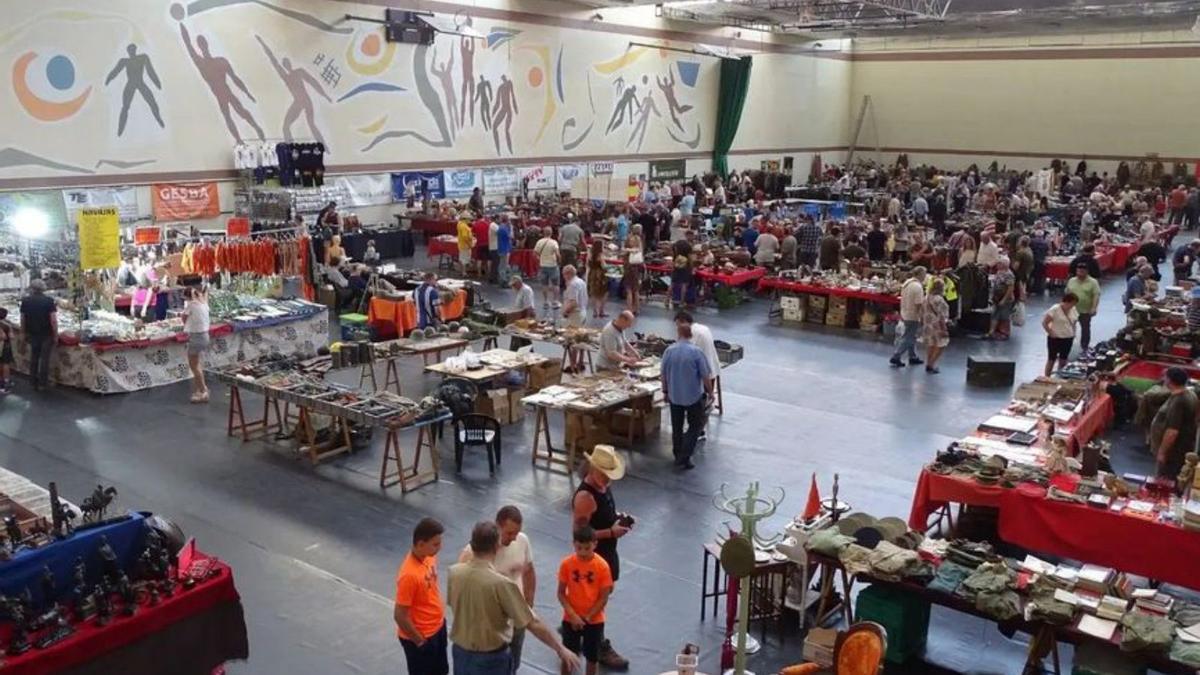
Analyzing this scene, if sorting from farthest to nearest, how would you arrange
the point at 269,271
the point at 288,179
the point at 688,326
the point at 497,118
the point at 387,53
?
the point at 497,118 < the point at 387,53 < the point at 288,179 < the point at 269,271 < the point at 688,326

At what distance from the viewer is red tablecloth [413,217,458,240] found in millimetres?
22438

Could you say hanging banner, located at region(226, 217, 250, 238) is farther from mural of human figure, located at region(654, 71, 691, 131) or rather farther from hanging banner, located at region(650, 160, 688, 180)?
mural of human figure, located at region(654, 71, 691, 131)

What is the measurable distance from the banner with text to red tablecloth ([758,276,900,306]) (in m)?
11.6

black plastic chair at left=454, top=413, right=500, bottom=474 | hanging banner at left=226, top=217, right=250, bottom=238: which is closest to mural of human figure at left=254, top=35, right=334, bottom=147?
hanging banner at left=226, top=217, right=250, bottom=238

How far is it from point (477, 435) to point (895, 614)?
469 centimetres

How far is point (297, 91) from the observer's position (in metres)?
20.5

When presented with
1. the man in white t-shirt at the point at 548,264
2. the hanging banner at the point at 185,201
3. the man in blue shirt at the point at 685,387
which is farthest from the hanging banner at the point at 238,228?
the man in blue shirt at the point at 685,387

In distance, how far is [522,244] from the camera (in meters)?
20.7

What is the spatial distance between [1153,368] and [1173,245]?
1687 centimetres

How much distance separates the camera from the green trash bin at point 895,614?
5879 mm

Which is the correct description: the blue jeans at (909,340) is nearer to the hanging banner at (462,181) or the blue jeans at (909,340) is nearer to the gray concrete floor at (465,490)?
the gray concrete floor at (465,490)

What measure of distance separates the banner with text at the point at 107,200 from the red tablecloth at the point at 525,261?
7.16 meters

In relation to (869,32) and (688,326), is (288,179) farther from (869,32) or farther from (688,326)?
(869,32)

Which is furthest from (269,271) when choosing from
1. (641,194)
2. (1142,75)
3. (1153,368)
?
(1142,75)
